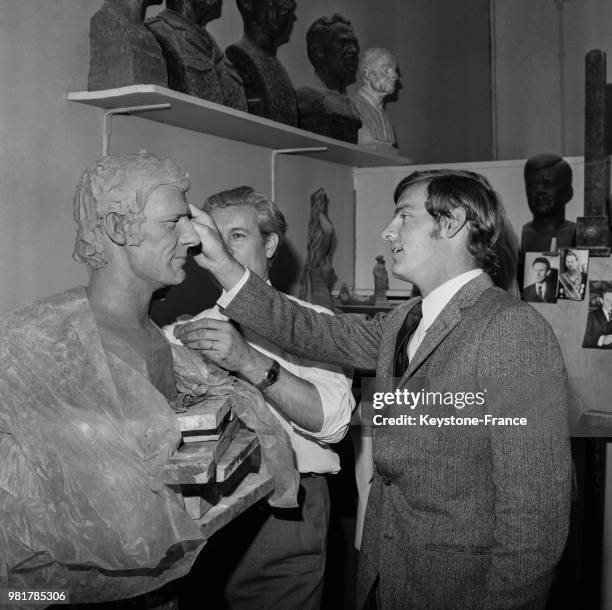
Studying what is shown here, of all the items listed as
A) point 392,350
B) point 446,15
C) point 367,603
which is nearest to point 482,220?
point 392,350

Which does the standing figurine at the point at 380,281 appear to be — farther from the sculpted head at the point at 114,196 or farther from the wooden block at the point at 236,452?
the sculpted head at the point at 114,196

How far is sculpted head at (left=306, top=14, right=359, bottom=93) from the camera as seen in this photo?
3.78m

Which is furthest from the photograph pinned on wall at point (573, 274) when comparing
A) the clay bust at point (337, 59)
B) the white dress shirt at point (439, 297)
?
the white dress shirt at point (439, 297)

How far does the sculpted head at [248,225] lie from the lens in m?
2.13

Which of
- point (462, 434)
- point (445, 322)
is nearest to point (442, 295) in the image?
point (445, 322)

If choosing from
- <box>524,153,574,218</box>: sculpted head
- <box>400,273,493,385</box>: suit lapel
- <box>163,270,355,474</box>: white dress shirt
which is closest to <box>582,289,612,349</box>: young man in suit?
<box>524,153,574,218</box>: sculpted head

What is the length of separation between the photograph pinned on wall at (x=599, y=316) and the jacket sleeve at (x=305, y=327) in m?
1.36

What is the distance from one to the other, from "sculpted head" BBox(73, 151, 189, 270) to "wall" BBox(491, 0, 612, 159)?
453cm

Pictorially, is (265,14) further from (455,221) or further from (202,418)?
(202,418)

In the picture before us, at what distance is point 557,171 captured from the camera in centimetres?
371

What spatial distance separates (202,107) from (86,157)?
39cm

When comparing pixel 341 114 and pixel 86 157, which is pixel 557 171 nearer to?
pixel 341 114

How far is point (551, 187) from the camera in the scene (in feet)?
12.2

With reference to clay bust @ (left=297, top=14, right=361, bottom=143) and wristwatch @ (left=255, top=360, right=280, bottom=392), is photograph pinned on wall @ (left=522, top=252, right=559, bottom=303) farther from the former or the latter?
wristwatch @ (left=255, top=360, right=280, bottom=392)
